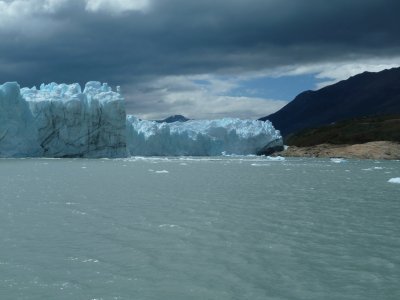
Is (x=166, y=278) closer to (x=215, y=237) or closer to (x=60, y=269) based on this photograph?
(x=60, y=269)

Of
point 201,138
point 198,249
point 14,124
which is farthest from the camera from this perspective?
point 201,138

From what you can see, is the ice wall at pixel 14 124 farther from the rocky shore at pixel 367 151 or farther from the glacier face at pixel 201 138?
the rocky shore at pixel 367 151

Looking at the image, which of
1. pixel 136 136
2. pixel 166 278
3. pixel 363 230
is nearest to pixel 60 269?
pixel 166 278

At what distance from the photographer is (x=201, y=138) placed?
10856cm

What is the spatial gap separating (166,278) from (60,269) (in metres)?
2.13

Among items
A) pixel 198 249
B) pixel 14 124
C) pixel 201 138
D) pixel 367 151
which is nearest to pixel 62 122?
pixel 14 124

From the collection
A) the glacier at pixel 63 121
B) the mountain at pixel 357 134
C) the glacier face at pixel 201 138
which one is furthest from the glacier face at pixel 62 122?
the mountain at pixel 357 134

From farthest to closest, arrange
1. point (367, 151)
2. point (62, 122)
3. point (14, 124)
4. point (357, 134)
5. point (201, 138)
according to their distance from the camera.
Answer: point (357, 134) < point (201, 138) < point (367, 151) < point (62, 122) < point (14, 124)

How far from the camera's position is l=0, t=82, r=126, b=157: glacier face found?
215 ft

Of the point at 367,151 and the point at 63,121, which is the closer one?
the point at 63,121

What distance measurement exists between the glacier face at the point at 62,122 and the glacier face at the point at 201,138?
49.9 ft

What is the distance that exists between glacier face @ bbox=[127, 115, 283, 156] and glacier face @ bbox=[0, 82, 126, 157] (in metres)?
15.2

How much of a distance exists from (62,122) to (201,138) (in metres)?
41.7

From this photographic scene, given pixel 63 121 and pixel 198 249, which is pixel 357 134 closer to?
pixel 63 121
